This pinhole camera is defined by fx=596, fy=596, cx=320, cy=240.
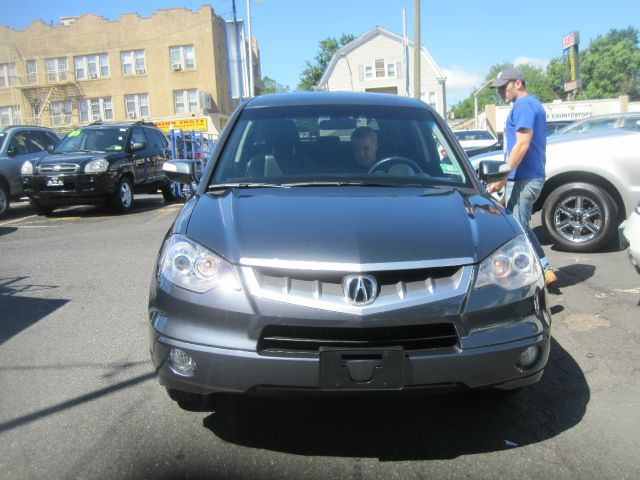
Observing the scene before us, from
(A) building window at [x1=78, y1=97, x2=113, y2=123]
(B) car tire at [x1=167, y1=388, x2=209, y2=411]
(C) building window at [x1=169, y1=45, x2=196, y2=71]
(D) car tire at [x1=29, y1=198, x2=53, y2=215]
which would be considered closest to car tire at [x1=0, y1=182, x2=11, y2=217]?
(D) car tire at [x1=29, y1=198, x2=53, y2=215]

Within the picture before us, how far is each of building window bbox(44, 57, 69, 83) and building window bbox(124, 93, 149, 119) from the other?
479 centimetres

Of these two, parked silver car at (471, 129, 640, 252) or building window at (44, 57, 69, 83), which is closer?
parked silver car at (471, 129, 640, 252)

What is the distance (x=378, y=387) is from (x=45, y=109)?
45.0 meters

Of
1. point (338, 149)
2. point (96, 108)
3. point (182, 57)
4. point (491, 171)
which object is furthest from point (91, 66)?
point (491, 171)

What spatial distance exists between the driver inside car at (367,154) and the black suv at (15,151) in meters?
10.1

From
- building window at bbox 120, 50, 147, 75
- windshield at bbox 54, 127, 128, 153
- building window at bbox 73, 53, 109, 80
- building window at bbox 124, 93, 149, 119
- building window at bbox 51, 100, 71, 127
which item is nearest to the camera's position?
windshield at bbox 54, 127, 128, 153

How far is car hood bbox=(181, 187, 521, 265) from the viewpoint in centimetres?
251

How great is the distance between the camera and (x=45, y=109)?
41.8 metres

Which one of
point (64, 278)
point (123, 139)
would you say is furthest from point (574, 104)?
point (64, 278)

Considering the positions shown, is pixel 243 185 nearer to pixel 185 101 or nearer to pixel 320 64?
pixel 185 101

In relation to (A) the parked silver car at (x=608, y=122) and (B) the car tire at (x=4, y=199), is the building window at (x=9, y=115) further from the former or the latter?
(A) the parked silver car at (x=608, y=122)

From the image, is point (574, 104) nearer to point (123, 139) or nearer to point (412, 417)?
point (123, 139)

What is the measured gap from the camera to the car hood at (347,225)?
2.51 m

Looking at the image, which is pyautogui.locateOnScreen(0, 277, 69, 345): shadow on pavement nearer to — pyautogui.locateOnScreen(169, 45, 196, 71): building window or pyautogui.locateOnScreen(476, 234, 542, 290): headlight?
pyautogui.locateOnScreen(476, 234, 542, 290): headlight
